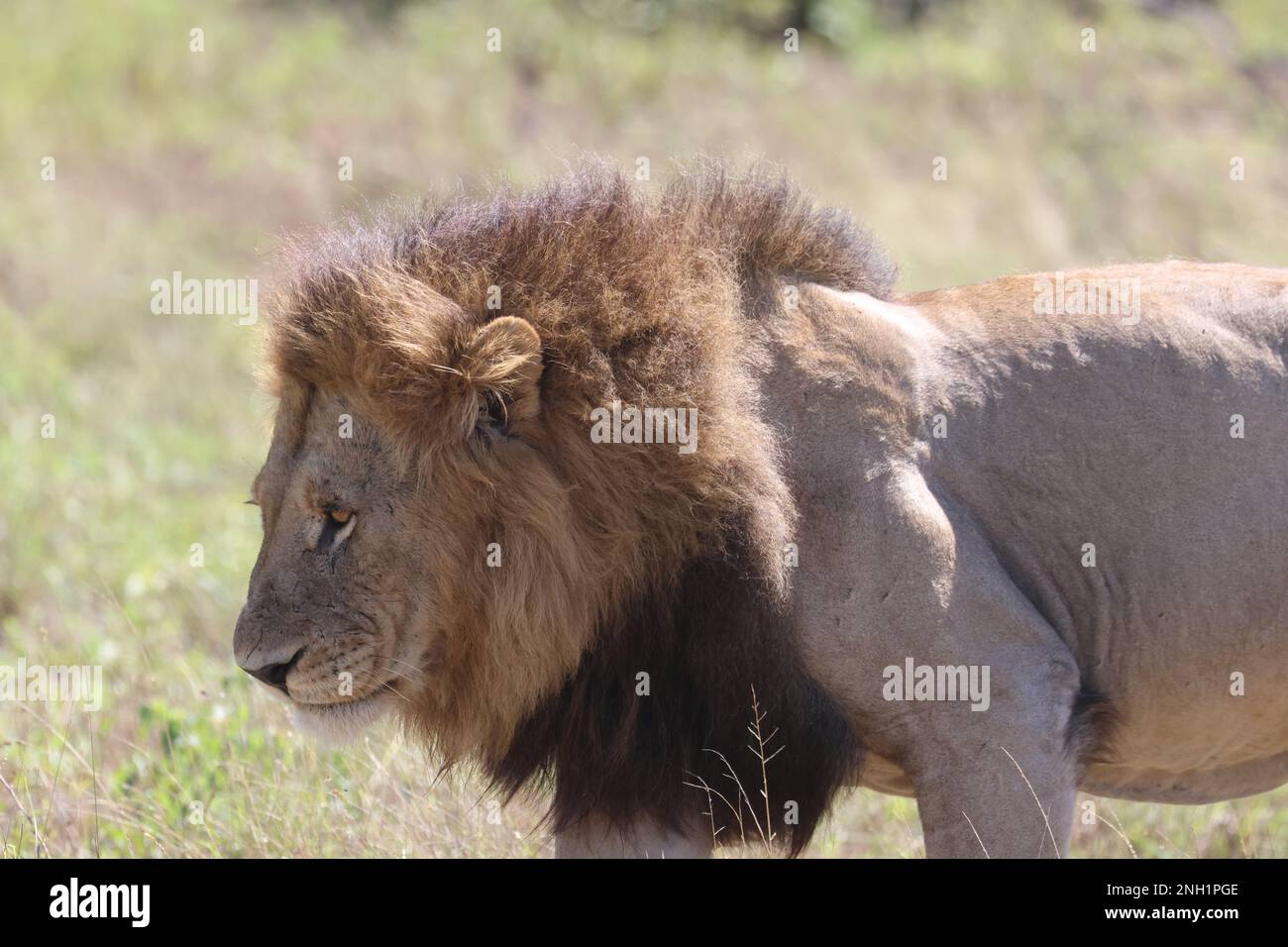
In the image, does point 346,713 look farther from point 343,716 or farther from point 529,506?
point 529,506

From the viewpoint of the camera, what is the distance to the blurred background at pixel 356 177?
18.6ft

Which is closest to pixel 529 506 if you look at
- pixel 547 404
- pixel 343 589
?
pixel 547 404

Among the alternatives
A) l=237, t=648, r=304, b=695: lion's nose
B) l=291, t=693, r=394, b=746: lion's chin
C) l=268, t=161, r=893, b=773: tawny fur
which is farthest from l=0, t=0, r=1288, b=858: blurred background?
l=268, t=161, r=893, b=773: tawny fur

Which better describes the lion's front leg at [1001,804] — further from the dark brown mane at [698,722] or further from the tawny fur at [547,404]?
the tawny fur at [547,404]

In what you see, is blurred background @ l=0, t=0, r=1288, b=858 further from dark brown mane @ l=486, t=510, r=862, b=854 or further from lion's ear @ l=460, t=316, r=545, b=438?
lion's ear @ l=460, t=316, r=545, b=438

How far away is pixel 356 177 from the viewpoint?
1552 centimetres

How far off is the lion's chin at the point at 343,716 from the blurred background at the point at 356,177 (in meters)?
1.26

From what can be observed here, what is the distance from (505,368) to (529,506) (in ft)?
1.08

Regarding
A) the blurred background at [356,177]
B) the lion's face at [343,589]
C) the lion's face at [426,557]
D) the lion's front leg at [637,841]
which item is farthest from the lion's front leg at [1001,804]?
the blurred background at [356,177]

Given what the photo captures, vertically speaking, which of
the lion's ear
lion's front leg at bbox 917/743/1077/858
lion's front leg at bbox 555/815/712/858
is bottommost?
lion's front leg at bbox 555/815/712/858

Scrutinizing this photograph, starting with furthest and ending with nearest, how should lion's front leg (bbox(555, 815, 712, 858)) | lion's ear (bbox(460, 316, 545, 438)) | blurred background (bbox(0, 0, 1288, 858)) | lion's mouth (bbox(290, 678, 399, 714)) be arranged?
blurred background (bbox(0, 0, 1288, 858)) → lion's front leg (bbox(555, 815, 712, 858)) → lion's mouth (bbox(290, 678, 399, 714)) → lion's ear (bbox(460, 316, 545, 438))

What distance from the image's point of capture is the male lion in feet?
11.1

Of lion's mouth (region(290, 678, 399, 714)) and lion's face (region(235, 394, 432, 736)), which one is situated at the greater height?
lion's face (region(235, 394, 432, 736))

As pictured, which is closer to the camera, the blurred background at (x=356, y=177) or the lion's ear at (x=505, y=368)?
the lion's ear at (x=505, y=368)
